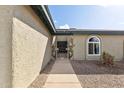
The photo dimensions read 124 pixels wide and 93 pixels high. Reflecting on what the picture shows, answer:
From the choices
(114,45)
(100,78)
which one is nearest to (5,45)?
(100,78)

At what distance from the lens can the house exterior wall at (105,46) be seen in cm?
2186

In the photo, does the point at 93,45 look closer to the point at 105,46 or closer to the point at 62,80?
the point at 105,46

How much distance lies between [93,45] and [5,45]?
17433mm

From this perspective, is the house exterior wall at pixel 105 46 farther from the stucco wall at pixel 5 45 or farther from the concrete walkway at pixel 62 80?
the stucco wall at pixel 5 45

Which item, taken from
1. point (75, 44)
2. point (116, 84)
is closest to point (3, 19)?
point (116, 84)

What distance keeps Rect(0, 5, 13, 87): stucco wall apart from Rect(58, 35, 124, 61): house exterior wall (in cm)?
1666

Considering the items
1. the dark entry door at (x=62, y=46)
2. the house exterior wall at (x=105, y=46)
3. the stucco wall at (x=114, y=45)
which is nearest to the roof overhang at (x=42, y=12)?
the house exterior wall at (x=105, y=46)

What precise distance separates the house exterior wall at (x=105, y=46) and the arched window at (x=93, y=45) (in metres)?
0.41

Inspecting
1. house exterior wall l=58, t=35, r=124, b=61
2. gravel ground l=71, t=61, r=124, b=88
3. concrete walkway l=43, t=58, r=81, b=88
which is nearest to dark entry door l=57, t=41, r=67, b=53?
house exterior wall l=58, t=35, r=124, b=61
